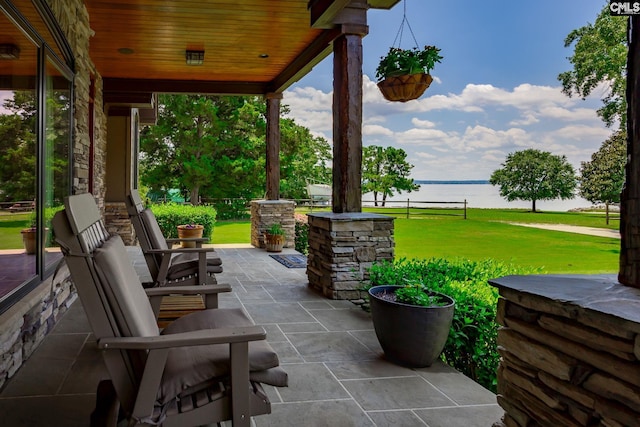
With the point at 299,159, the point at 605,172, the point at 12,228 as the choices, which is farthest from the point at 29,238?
the point at 299,159

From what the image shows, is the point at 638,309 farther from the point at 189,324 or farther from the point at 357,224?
the point at 357,224

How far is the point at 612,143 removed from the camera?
15.1 metres

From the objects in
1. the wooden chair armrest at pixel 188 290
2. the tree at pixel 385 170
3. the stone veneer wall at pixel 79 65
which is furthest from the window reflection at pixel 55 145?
the tree at pixel 385 170

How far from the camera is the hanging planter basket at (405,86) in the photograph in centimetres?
462

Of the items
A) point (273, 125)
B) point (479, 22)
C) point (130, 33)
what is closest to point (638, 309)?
point (130, 33)

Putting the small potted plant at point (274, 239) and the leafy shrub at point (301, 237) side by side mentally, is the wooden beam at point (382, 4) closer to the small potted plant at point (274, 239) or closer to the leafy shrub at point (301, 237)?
the small potted plant at point (274, 239)

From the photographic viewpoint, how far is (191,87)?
8961 millimetres

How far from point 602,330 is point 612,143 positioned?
1605 cm

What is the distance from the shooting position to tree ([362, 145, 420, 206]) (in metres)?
24.9

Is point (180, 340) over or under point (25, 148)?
under

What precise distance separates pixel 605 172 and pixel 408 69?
39.1 ft

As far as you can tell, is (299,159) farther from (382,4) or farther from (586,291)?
(586,291)

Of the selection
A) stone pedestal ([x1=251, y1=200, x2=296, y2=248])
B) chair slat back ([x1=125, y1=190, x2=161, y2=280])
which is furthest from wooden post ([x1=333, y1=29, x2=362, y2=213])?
stone pedestal ([x1=251, y1=200, x2=296, y2=248])

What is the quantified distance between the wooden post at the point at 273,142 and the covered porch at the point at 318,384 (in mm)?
5146
